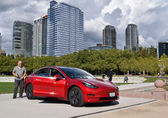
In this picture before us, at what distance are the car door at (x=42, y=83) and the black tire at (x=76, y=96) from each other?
121 centimetres

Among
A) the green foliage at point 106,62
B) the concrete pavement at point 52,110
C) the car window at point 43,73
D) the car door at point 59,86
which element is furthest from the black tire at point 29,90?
the green foliage at point 106,62

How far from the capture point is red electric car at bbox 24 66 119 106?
7289 mm

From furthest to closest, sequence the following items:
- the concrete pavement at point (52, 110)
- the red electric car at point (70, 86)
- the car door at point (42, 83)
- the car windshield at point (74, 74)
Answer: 1. the car door at point (42, 83)
2. the car windshield at point (74, 74)
3. the red electric car at point (70, 86)
4. the concrete pavement at point (52, 110)

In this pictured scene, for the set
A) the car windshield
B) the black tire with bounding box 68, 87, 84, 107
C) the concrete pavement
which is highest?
the car windshield

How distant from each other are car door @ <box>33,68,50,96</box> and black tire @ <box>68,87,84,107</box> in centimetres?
121

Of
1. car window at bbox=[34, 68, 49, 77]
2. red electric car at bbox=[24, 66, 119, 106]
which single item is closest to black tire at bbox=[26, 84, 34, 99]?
red electric car at bbox=[24, 66, 119, 106]

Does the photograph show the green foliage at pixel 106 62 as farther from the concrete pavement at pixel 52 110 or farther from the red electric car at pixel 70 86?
the concrete pavement at pixel 52 110

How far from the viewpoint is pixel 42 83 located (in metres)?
8.72

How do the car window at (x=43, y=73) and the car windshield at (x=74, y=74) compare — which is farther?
the car window at (x=43, y=73)

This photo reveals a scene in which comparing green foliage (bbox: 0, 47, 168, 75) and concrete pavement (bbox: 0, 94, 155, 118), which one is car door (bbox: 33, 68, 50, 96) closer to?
concrete pavement (bbox: 0, 94, 155, 118)

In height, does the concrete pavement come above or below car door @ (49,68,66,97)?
below

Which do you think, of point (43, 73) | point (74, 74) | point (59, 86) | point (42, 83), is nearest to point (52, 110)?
Answer: point (59, 86)

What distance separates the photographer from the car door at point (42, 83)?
27.9 feet

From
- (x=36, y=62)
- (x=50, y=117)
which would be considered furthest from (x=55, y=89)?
(x=36, y=62)
